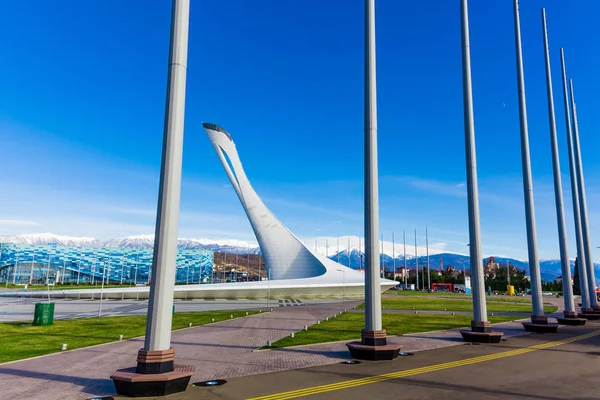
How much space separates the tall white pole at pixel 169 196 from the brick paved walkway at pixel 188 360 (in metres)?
1.64

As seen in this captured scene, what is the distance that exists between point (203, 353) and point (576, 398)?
956 cm

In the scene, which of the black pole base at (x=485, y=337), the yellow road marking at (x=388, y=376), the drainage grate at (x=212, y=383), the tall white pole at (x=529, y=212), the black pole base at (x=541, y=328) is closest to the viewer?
the yellow road marking at (x=388, y=376)

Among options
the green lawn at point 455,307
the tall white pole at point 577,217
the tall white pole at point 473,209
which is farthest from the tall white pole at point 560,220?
the green lawn at point 455,307

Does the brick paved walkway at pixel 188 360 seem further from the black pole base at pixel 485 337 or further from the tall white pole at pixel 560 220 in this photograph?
the tall white pole at pixel 560 220

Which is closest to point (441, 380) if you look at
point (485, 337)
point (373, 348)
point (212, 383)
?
point (373, 348)

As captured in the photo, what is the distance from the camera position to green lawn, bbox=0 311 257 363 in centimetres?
1244

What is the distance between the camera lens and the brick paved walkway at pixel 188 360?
8171 millimetres

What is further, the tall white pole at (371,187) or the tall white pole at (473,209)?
the tall white pole at (473,209)

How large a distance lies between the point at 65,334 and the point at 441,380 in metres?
14.4

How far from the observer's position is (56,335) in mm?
15594

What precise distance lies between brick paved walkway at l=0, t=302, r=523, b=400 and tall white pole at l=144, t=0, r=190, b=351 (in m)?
1.64

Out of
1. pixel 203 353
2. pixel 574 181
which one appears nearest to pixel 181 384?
pixel 203 353

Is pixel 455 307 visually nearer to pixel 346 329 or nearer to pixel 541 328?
pixel 541 328

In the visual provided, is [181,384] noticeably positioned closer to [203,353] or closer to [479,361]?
[203,353]
